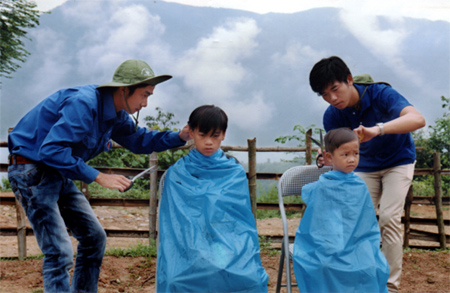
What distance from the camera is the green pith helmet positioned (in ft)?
7.00

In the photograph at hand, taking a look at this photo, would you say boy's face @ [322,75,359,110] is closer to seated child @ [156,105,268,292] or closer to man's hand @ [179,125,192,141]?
seated child @ [156,105,268,292]

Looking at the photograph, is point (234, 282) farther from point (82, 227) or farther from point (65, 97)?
point (65, 97)

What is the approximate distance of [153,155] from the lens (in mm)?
4348

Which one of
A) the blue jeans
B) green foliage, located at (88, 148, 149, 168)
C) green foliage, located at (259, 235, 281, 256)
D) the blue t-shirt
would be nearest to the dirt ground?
green foliage, located at (259, 235, 281, 256)

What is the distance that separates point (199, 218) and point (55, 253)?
2.47 ft

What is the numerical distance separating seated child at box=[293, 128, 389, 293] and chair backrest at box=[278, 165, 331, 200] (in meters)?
0.39

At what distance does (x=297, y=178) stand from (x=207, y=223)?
80 cm

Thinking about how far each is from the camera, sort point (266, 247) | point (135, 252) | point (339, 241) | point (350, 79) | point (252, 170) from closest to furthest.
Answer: point (339, 241) → point (350, 79) → point (135, 252) → point (252, 170) → point (266, 247)

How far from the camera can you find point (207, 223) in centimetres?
193

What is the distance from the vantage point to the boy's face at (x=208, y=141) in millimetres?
2127

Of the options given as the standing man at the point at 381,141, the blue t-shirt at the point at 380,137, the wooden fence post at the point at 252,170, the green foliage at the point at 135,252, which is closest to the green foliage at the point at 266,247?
the wooden fence post at the point at 252,170

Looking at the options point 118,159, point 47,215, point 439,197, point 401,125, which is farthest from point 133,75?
point 118,159

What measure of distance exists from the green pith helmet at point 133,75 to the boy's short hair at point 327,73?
0.84m

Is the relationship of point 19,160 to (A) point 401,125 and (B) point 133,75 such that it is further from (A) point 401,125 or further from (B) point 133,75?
(A) point 401,125
